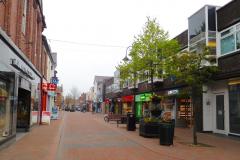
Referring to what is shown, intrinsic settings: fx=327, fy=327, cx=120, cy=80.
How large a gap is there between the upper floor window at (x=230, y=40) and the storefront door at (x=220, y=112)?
3.19m

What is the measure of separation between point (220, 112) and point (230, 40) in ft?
15.6

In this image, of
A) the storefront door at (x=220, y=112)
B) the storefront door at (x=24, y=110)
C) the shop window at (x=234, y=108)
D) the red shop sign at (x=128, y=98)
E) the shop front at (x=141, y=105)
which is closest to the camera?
the shop window at (x=234, y=108)

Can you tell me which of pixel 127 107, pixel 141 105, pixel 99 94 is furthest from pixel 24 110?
pixel 99 94

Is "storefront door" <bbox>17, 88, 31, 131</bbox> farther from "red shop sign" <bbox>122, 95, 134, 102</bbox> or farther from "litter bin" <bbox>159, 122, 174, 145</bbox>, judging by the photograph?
"red shop sign" <bbox>122, 95, 134, 102</bbox>

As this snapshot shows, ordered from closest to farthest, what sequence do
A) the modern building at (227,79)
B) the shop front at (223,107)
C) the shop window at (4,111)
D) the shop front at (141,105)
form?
the shop window at (4,111), the modern building at (227,79), the shop front at (223,107), the shop front at (141,105)

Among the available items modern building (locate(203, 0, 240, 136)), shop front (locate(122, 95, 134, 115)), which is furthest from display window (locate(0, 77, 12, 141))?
shop front (locate(122, 95, 134, 115))

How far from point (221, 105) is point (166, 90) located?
27.8ft

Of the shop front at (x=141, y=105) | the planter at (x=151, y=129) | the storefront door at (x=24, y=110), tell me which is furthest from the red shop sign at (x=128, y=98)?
the planter at (x=151, y=129)

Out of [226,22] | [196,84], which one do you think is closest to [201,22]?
[226,22]

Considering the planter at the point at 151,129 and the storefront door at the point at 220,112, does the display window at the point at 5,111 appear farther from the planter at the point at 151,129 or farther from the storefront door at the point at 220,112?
the storefront door at the point at 220,112

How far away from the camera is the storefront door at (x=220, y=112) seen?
20188mm

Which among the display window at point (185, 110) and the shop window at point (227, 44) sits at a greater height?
the shop window at point (227, 44)

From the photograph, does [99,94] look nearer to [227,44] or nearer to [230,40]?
[227,44]

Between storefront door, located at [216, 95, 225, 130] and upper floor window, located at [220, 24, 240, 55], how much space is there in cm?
319
